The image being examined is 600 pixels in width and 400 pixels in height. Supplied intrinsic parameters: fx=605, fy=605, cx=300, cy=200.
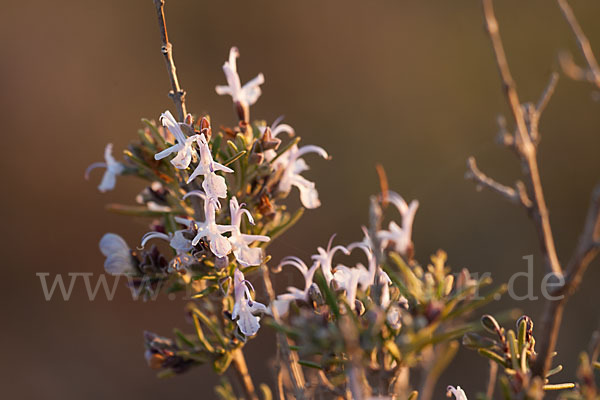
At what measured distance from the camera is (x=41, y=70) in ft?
12.0

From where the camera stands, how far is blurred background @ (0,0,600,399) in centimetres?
361

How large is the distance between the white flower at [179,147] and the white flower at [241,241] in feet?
0.37

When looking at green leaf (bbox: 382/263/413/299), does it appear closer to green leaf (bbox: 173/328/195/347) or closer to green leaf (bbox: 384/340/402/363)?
green leaf (bbox: 384/340/402/363)

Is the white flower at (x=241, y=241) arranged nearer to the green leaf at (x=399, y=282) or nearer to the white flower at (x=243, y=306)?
A: the white flower at (x=243, y=306)

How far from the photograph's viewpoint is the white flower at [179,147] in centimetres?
98

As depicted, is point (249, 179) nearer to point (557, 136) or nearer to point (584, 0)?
point (557, 136)

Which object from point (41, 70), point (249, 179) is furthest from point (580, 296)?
point (41, 70)

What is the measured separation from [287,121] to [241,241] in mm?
2786

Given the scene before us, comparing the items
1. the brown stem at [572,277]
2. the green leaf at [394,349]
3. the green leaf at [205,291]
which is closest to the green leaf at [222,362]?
the green leaf at [205,291]

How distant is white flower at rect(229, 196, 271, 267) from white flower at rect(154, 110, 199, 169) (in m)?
0.11

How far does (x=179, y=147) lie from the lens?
1.00 m

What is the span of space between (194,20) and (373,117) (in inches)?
49.7

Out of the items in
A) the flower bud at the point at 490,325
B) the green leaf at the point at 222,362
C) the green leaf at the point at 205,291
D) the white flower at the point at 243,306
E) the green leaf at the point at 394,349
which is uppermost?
the green leaf at the point at 205,291

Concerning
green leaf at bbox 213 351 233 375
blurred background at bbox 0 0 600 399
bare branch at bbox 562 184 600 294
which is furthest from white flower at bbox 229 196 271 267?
blurred background at bbox 0 0 600 399
